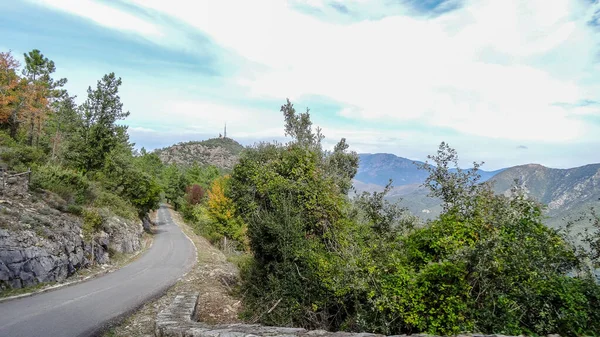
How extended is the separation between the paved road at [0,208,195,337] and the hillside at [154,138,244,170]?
138 meters

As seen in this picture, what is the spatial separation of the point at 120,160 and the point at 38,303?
2921 cm

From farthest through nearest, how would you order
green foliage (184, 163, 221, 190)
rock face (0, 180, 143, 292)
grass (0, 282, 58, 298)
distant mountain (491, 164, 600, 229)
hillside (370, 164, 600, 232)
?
green foliage (184, 163, 221, 190) < rock face (0, 180, 143, 292) < grass (0, 282, 58, 298) < distant mountain (491, 164, 600, 229) < hillside (370, 164, 600, 232)

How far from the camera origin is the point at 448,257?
5312mm

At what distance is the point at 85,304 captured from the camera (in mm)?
10188

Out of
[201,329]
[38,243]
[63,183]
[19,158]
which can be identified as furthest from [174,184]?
[201,329]

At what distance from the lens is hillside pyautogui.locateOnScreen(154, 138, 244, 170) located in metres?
157

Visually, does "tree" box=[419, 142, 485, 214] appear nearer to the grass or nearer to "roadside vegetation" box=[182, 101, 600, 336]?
"roadside vegetation" box=[182, 101, 600, 336]

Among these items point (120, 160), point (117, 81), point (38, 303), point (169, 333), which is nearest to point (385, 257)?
point (169, 333)

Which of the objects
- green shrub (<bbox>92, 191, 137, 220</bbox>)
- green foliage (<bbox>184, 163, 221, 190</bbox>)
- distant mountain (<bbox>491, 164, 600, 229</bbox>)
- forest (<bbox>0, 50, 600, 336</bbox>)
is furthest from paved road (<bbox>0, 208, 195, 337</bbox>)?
green foliage (<bbox>184, 163, 221, 190</bbox>)

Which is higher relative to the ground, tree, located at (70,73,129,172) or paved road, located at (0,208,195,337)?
tree, located at (70,73,129,172)

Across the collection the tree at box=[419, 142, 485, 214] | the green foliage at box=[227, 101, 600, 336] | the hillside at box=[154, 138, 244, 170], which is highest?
the hillside at box=[154, 138, 244, 170]

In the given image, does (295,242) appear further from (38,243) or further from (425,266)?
(38,243)

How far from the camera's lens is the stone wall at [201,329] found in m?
4.86

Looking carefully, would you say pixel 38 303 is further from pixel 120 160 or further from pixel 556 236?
pixel 120 160
